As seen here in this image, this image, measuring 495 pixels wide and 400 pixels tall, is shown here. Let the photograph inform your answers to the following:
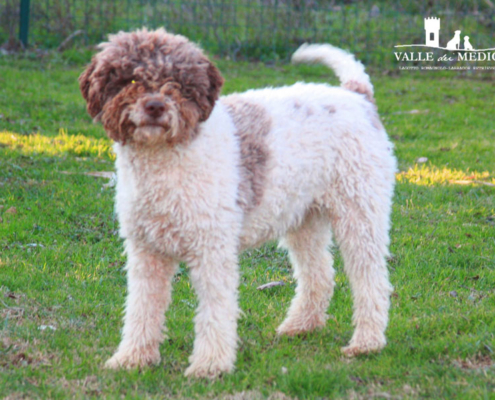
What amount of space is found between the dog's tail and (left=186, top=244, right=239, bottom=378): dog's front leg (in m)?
1.57

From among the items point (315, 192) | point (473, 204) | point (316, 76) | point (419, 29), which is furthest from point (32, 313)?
point (419, 29)

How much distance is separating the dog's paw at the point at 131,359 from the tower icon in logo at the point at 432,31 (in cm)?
1142

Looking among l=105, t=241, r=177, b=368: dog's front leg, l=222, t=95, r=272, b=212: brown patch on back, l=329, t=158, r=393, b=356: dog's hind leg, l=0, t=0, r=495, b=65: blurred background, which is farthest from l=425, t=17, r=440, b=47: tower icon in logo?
l=105, t=241, r=177, b=368: dog's front leg

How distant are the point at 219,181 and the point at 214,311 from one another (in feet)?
2.40

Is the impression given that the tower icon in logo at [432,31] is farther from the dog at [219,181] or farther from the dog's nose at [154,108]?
the dog's nose at [154,108]

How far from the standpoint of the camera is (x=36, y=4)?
14.4 m

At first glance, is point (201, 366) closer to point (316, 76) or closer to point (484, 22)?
point (316, 76)

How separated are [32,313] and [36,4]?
1058 centimetres

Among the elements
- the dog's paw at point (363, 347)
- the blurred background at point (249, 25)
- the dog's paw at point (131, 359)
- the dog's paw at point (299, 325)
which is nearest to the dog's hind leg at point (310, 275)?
the dog's paw at point (299, 325)

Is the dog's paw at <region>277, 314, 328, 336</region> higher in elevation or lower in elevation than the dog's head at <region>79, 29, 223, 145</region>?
lower

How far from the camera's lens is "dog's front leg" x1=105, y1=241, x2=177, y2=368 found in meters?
4.38

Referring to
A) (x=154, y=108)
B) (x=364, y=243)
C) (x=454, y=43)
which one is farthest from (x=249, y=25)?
(x=154, y=108)

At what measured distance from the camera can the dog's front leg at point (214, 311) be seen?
4195 millimetres

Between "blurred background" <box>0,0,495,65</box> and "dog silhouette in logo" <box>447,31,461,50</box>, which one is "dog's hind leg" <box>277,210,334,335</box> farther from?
"dog silhouette in logo" <box>447,31,461,50</box>
